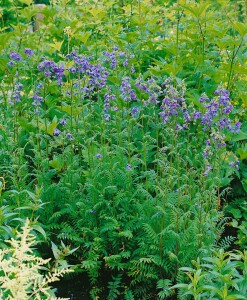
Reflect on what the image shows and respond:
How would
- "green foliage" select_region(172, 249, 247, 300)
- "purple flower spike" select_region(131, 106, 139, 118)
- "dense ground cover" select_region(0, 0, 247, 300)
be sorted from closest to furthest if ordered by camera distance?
"green foliage" select_region(172, 249, 247, 300), "dense ground cover" select_region(0, 0, 247, 300), "purple flower spike" select_region(131, 106, 139, 118)

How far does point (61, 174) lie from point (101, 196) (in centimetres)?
Answer: 54

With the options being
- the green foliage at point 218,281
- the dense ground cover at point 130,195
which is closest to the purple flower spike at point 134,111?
the dense ground cover at point 130,195

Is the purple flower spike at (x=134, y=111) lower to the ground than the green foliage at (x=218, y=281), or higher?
higher

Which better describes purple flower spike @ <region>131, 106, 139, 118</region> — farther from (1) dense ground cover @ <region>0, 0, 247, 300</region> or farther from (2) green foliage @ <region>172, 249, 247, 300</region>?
(2) green foliage @ <region>172, 249, 247, 300</region>

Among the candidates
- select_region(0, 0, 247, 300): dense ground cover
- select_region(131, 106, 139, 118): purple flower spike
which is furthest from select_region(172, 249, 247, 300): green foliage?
select_region(131, 106, 139, 118): purple flower spike

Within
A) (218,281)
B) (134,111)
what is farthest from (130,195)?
(218,281)

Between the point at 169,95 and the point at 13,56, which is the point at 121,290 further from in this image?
the point at 13,56

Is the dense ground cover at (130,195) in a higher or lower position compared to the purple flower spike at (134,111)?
lower

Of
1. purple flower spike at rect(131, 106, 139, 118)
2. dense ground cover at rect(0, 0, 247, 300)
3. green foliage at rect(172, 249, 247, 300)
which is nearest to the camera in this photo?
green foliage at rect(172, 249, 247, 300)

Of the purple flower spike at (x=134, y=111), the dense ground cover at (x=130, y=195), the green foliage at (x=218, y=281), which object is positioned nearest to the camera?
the green foliage at (x=218, y=281)

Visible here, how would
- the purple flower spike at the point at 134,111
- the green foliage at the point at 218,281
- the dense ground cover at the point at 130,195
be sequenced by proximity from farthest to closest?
the purple flower spike at the point at 134,111, the dense ground cover at the point at 130,195, the green foliage at the point at 218,281

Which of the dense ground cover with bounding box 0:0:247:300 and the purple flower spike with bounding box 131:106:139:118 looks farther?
the purple flower spike with bounding box 131:106:139:118

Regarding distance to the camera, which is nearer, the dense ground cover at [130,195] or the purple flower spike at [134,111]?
the dense ground cover at [130,195]

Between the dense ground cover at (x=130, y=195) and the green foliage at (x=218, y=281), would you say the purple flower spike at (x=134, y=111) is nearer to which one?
the dense ground cover at (x=130, y=195)
